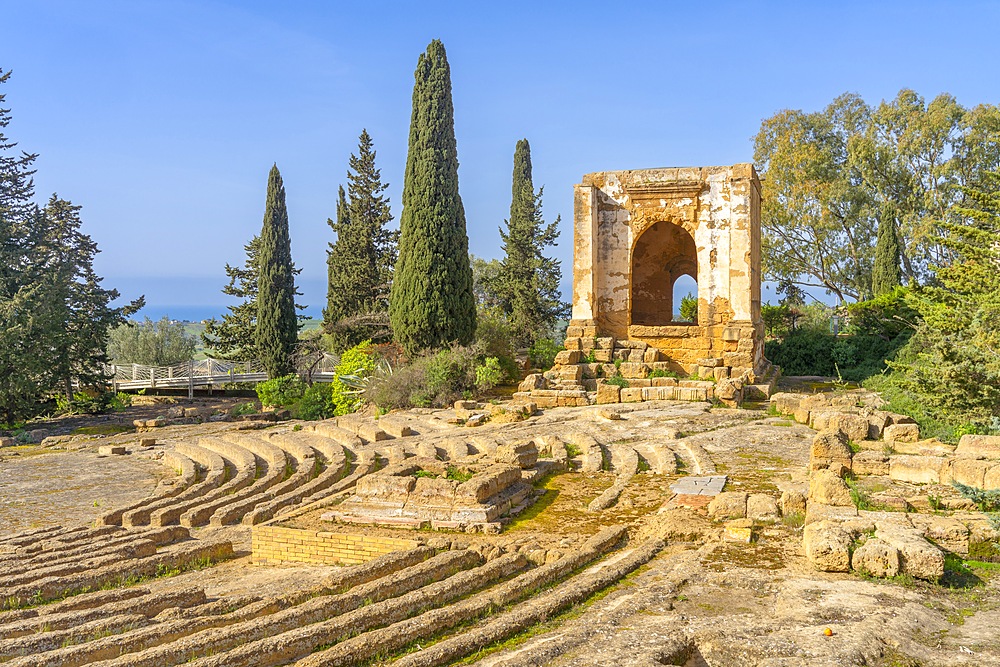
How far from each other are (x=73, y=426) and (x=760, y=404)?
58.7 ft

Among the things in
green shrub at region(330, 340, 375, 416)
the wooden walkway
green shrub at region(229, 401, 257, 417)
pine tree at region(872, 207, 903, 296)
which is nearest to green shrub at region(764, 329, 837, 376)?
pine tree at region(872, 207, 903, 296)

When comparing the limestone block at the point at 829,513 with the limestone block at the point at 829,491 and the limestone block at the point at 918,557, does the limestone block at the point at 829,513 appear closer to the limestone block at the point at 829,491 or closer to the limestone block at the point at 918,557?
the limestone block at the point at 829,491

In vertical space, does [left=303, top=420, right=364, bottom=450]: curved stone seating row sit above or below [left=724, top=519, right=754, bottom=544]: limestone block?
above

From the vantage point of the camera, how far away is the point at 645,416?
46.0 feet

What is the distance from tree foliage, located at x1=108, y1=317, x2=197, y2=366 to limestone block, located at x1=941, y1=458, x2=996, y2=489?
3178 centimetres

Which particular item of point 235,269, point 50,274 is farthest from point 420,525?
point 235,269

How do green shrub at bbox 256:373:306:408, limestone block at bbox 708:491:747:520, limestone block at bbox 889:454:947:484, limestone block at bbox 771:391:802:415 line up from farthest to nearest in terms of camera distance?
green shrub at bbox 256:373:306:408
limestone block at bbox 771:391:802:415
limestone block at bbox 889:454:947:484
limestone block at bbox 708:491:747:520

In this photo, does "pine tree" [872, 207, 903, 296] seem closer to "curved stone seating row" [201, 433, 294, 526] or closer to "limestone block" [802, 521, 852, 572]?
"curved stone seating row" [201, 433, 294, 526]

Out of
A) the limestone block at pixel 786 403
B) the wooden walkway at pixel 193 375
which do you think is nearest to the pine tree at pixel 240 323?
the wooden walkway at pixel 193 375

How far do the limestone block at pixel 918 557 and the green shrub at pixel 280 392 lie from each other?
2081 centimetres

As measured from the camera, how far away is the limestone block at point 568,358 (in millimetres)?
17312

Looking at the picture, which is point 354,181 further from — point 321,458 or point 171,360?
point 321,458

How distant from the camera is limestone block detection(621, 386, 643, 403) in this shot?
52.1 ft

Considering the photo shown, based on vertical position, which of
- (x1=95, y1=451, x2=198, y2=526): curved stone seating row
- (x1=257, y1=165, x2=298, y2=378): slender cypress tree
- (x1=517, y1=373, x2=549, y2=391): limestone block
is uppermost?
(x1=257, y1=165, x2=298, y2=378): slender cypress tree
